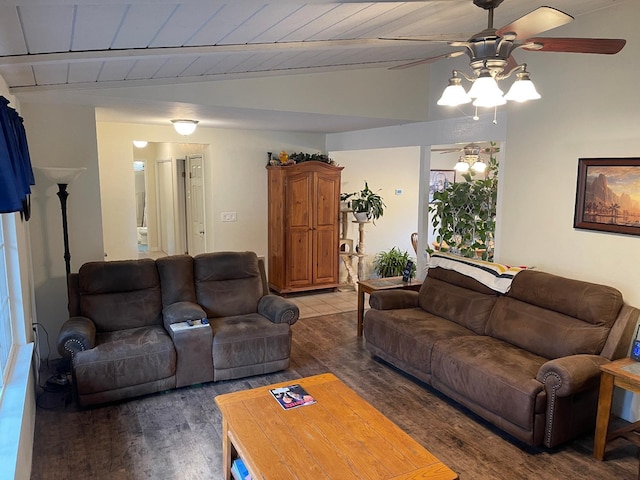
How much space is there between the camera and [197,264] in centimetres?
416

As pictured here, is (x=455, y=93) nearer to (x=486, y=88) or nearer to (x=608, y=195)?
(x=486, y=88)

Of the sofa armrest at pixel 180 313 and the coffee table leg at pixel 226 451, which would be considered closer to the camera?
the coffee table leg at pixel 226 451

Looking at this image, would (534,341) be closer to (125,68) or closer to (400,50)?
(400,50)

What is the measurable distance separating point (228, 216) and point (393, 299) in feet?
9.26

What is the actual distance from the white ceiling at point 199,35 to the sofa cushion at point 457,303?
208 cm

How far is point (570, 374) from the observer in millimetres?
2662

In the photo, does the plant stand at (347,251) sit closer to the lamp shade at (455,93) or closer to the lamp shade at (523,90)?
the lamp shade at (455,93)

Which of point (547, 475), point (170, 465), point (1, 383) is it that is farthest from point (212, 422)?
point (547, 475)

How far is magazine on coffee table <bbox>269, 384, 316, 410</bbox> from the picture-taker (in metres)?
2.47

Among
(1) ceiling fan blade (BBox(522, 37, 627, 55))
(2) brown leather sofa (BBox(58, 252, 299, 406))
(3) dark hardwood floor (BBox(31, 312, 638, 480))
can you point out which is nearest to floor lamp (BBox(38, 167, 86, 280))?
(2) brown leather sofa (BBox(58, 252, 299, 406))

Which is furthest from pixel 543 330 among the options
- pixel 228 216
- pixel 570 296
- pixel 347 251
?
pixel 228 216

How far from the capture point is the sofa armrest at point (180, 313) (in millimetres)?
3678

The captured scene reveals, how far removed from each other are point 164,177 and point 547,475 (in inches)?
293

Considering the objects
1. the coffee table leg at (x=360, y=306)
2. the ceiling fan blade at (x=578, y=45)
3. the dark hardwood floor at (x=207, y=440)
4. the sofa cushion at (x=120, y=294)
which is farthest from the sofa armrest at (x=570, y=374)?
the sofa cushion at (x=120, y=294)
